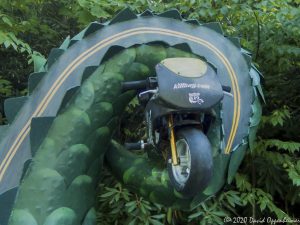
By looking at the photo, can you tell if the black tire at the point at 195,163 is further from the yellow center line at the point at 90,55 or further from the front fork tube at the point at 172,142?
the yellow center line at the point at 90,55

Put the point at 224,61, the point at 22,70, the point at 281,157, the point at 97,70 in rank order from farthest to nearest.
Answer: the point at 22,70, the point at 281,157, the point at 224,61, the point at 97,70

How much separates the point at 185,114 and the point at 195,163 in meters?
0.17

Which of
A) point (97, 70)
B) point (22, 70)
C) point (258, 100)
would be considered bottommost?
point (22, 70)

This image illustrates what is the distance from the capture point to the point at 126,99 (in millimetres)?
1674

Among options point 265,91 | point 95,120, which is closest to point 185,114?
point 95,120

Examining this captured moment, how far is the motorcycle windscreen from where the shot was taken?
51.2 inches

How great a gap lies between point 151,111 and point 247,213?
1.62 m

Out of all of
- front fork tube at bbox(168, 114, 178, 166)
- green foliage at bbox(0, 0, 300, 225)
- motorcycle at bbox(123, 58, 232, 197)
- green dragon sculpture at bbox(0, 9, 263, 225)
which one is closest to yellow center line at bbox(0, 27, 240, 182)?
green dragon sculpture at bbox(0, 9, 263, 225)

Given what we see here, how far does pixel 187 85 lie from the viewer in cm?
133

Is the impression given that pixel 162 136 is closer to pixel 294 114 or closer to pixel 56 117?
pixel 56 117

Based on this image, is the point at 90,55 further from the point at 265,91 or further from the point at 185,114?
the point at 265,91

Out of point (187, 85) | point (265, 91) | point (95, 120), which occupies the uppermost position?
point (187, 85)

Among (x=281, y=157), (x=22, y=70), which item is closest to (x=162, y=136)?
(x=281, y=157)

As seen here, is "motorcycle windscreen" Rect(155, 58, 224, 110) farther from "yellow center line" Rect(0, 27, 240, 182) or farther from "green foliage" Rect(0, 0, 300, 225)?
"green foliage" Rect(0, 0, 300, 225)
